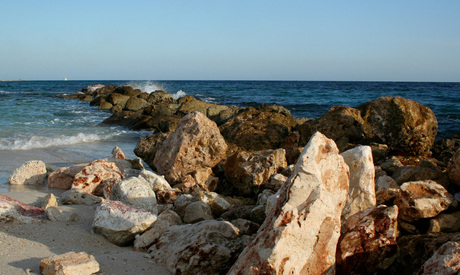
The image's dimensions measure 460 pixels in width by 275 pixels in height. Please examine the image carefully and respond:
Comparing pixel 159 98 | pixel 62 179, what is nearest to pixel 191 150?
pixel 62 179

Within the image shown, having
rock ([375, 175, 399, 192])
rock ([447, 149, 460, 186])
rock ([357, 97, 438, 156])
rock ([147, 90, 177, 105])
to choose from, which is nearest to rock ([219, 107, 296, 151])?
rock ([357, 97, 438, 156])

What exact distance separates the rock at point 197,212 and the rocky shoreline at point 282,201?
0.5 inches

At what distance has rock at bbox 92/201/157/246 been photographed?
3770mm

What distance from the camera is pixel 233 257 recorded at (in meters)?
3.15

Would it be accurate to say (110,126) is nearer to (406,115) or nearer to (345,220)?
(406,115)

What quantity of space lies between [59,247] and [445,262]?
10.3ft

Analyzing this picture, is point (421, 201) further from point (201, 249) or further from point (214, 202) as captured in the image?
point (214, 202)

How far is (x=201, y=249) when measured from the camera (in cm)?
320

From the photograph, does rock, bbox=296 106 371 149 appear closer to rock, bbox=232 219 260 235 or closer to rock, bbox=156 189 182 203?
rock, bbox=156 189 182 203

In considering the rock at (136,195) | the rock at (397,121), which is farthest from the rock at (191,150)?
the rock at (397,121)

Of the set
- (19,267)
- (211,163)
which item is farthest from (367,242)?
(211,163)

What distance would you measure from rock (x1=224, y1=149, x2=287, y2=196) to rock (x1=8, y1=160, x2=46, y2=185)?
3.15 m

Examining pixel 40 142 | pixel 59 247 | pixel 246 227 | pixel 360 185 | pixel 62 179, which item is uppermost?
pixel 360 185

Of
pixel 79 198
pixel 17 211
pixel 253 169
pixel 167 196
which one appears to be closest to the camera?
pixel 17 211
